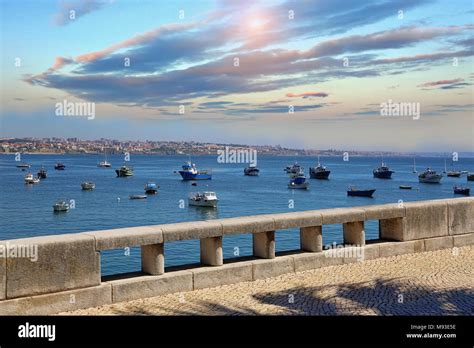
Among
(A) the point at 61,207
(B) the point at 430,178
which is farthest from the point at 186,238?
(B) the point at 430,178

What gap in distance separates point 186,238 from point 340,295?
250cm

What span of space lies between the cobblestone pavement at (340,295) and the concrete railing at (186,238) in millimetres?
196

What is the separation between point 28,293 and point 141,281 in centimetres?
162

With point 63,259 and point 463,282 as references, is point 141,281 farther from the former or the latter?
point 463,282

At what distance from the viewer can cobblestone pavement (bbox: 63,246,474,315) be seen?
7.95 meters

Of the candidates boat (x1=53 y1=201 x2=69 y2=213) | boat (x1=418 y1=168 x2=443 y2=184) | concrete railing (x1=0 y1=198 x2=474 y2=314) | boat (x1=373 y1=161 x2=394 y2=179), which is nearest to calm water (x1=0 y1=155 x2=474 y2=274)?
boat (x1=53 y1=201 x2=69 y2=213)

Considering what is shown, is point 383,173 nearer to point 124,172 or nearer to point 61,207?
point 124,172

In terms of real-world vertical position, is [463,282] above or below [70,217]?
above

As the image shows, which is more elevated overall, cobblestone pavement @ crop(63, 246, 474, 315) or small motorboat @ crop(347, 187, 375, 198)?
cobblestone pavement @ crop(63, 246, 474, 315)

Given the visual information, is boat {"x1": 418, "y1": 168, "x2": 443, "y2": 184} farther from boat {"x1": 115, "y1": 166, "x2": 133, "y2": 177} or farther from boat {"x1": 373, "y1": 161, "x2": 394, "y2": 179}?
boat {"x1": 115, "y1": 166, "x2": 133, "y2": 177}

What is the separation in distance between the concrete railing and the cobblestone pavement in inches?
7.7

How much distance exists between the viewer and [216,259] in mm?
9422
